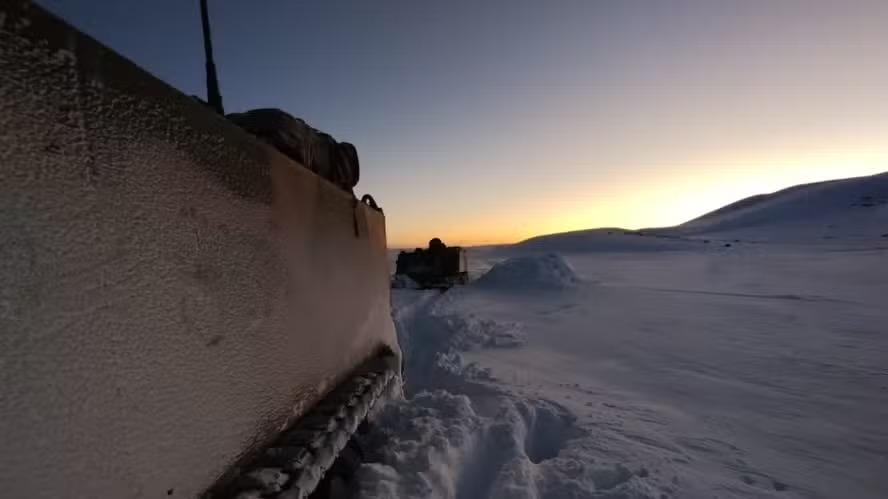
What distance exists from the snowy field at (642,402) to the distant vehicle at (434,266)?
549cm

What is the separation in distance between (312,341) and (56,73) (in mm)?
1428

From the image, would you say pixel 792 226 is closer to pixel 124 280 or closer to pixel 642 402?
pixel 642 402

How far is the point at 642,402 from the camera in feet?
13.0

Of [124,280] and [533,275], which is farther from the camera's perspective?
[533,275]

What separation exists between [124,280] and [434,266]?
15.1 metres

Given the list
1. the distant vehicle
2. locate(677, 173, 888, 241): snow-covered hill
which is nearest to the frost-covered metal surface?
the distant vehicle

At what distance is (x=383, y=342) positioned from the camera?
3717 mm

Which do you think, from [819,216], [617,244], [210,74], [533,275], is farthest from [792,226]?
[210,74]

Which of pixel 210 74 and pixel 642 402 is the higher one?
pixel 210 74

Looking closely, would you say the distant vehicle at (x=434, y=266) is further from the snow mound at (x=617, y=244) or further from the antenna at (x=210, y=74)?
the snow mound at (x=617, y=244)

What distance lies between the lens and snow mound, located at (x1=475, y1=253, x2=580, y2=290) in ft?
43.8

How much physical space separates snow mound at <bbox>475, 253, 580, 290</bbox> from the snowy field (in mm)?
3038

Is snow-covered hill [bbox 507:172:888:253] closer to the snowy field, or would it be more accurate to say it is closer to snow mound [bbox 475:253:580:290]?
snow mound [bbox 475:253:580:290]

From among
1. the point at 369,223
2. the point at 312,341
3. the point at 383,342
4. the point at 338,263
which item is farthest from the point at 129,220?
the point at 383,342
